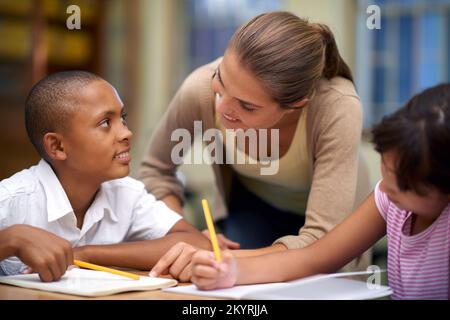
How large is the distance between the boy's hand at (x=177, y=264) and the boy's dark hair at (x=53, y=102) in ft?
1.07

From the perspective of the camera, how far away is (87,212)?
1.31m

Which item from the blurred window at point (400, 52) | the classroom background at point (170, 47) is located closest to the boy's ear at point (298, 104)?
the classroom background at point (170, 47)

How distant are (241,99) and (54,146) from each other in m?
0.35

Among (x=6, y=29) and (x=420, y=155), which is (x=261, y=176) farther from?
(x=6, y=29)

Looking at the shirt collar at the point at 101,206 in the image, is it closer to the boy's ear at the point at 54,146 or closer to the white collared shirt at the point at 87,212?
the white collared shirt at the point at 87,212

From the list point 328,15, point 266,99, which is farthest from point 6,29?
point 266,99

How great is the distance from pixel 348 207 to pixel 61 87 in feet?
1.90

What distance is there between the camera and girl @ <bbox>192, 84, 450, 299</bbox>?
2.83 feet

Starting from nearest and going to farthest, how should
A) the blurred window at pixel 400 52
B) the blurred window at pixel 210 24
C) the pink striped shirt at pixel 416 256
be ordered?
the pink striped shirt at pixel 416 256
the blurred window at pixel 400 52
the blurred window at pixel 210 24

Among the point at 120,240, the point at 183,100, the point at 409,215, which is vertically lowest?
the point at 120,240

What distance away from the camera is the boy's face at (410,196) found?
2.96 feet

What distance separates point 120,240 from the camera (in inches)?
54.4

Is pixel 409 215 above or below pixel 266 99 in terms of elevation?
below

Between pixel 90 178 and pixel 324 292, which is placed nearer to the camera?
pixel 324 292
